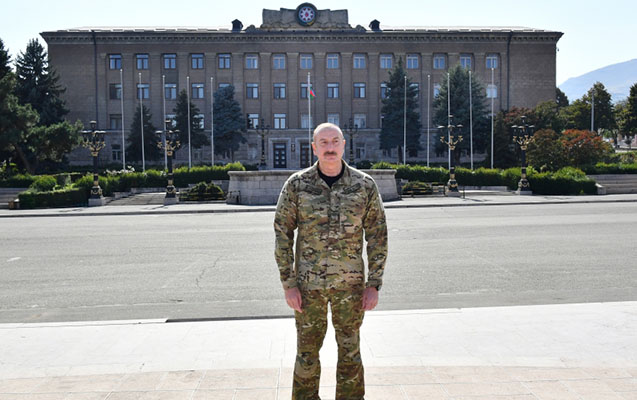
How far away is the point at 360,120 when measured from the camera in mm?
70875

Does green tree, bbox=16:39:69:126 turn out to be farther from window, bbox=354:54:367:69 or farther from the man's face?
the man's face

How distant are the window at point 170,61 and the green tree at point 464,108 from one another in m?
31.6

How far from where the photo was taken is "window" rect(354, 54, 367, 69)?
231 ft

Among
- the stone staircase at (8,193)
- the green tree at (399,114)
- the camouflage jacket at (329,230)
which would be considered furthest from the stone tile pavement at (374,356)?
the green tree at (399,114)

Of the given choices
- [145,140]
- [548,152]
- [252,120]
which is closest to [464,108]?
[548,152]

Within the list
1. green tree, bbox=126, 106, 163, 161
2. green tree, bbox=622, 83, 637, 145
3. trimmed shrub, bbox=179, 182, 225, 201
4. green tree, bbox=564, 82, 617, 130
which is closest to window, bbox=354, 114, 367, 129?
green tree, bbox=126, 106, 163, 161

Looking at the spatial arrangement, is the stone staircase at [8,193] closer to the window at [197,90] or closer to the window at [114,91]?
the window at [114,91]

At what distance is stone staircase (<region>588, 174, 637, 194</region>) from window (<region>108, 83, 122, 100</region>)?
53135 millimetres

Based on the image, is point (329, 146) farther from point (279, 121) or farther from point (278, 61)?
point (278, 61)

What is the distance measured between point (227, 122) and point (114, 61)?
54.7ft

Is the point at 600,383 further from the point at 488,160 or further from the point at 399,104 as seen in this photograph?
the point at 399,104

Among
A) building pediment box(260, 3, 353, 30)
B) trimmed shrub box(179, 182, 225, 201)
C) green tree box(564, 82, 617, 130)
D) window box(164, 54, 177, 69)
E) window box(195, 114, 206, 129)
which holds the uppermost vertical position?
building pediment box(260, 3, 353, 30)

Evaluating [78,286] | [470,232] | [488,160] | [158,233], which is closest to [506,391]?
[78,286]

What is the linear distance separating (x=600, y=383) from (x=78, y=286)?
8176mm
